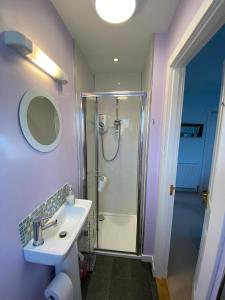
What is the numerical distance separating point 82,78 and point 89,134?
0.72m

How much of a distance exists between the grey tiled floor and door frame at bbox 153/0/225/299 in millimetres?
168

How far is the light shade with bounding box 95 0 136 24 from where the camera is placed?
100 cm

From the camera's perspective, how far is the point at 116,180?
2.68 meters

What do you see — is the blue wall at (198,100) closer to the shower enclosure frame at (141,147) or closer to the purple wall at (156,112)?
the purple wall at (156,112)

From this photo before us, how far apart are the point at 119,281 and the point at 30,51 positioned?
7.02ft

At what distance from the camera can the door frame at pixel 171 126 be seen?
932mm

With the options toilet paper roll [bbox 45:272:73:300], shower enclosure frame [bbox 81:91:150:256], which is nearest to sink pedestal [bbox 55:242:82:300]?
toilet paper roll [bbox 45:272:73:300]

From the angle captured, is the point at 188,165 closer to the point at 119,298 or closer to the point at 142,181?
the point at 142,181

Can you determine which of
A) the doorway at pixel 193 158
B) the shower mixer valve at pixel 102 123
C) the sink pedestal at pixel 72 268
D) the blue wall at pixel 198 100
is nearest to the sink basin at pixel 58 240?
the sink pedestal at pixel 72 268

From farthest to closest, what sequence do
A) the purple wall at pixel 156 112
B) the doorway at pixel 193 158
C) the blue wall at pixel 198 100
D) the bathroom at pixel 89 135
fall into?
the blue wall at pixel 198 100
the doorway at pixel 193 158
the purple wall at pixel 156 112
the bathroom at pixel 89 135

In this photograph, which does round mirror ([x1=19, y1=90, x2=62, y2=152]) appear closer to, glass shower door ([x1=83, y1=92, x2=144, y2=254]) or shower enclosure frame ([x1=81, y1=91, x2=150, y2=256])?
shower enclosure frame ([x1=81, y1=91, x2=150, y2=256])

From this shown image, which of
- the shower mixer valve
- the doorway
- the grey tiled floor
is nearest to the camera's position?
the grey tiled floor

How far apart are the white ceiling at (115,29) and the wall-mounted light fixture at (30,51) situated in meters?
0.56

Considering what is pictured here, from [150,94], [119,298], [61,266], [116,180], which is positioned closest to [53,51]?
[150,94]
